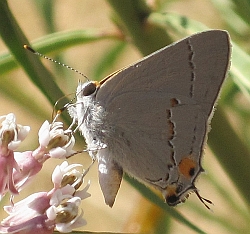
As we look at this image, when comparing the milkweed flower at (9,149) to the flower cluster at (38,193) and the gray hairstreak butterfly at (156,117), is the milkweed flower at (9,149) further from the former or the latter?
the gray hairstreak butterfly at (156,117)

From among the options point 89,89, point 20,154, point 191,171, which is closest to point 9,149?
point 20,154

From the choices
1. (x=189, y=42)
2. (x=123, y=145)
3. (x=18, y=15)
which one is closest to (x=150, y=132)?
(x=123, y=145)

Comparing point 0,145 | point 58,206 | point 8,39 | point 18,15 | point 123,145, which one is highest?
point 8,39

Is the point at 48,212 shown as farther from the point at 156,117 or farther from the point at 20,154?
the point at 156,117

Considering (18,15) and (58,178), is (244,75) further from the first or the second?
(18,15)

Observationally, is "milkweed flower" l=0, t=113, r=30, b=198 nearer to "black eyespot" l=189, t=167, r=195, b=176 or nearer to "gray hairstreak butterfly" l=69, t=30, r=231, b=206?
"gray hairstreak butterfly" l=69, t=30, r=231, b=206

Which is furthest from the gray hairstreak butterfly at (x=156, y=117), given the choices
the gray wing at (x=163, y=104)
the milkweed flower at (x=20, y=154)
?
the milkweed flower at (x=20, y=154)

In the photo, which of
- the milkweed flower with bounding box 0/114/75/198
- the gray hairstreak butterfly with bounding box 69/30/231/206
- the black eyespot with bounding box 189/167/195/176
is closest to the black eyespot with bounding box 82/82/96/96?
the gray hairstreak butterfly with bounding box 69/30/231/206

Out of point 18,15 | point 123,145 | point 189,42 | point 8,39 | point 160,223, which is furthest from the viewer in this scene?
point 18,15
